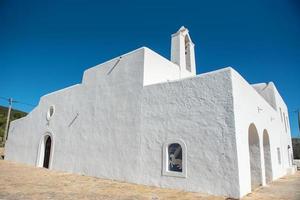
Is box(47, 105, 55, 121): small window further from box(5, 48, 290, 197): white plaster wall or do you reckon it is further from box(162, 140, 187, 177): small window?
box(162, 140, 187, 177): small window

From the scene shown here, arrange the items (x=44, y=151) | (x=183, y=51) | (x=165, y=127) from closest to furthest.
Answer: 1. (x=165, y=127)
2. (x=183, y=51)
3. (x=44, y=151)

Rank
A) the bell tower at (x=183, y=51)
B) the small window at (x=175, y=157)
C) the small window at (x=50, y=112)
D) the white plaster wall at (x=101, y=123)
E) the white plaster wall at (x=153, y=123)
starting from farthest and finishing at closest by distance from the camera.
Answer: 1. the small window at (x=50, y=112)
2. the bell tower at (x=183, y=51)
3. the white plaster wall at (x=101, y=123)
4. the small window at (x=175, y=157)
5. the white plaster wall at (x=153, y=123)

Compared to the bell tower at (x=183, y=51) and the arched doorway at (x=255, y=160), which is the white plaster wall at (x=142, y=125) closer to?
the bell tower at (x=183, y=51)

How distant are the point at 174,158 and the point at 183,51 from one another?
7.44 meters

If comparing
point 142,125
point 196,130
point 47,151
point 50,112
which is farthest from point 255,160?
point 50,112

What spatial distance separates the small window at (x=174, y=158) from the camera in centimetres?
771

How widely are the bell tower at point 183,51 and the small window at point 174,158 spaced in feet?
18.9

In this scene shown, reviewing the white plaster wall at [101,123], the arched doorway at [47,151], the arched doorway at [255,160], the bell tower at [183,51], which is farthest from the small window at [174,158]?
the arched doorway at [47,151]

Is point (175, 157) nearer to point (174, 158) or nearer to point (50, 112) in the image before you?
point (174, 158)

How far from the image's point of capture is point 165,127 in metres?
8.47

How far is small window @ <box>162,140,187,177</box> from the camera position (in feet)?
25.3

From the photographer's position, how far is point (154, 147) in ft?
28.3

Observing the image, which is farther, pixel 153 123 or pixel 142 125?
pixel 142 125

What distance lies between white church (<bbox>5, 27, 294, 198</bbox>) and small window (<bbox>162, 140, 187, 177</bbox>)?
4cm
